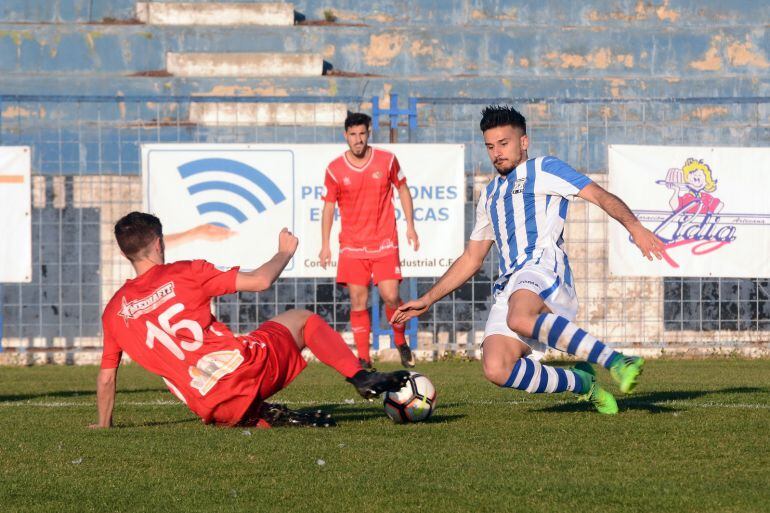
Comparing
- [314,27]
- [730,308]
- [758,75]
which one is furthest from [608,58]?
[730,308]

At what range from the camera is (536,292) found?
7.21 meters

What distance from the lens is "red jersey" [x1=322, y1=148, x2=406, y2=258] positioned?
12.5 m

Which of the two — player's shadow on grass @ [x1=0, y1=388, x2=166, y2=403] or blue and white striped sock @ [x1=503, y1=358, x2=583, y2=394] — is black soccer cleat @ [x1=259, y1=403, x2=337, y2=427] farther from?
player's shadow on grass @ [x1=0, y1=388, x2=166, y2=403]

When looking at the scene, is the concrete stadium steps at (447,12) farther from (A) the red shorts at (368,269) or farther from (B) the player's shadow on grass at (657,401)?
(B) the player's shadow on grass at (657,401)

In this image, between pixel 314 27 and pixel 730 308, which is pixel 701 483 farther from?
pixel 314 27

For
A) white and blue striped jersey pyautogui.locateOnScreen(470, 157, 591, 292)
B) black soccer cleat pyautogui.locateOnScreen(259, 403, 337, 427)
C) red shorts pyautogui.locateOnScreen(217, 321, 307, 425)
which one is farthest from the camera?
white and blue striped jersey pyautogui.locateOnScreen(470, 157, 591, 292)

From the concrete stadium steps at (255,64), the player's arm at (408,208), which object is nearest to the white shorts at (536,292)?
the player's arm at (408,208)

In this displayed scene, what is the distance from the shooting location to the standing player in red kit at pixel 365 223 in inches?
493

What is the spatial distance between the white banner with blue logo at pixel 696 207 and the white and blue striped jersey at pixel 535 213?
599 cm

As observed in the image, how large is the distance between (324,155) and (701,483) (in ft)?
29.9

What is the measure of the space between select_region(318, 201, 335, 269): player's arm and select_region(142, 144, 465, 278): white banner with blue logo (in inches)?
30.6

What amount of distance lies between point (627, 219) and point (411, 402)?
1.63 m

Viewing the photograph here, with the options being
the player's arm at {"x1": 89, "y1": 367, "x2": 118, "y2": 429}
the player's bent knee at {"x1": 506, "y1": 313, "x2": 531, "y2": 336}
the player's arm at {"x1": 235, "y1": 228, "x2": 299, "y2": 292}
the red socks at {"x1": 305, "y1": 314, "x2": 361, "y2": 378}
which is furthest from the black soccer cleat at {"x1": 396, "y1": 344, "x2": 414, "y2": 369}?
the player's arm at {"x1": 235, "y1": 228, "x2": 299, "y2": 292}

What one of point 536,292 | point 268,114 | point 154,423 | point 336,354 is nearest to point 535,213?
point 536,292
